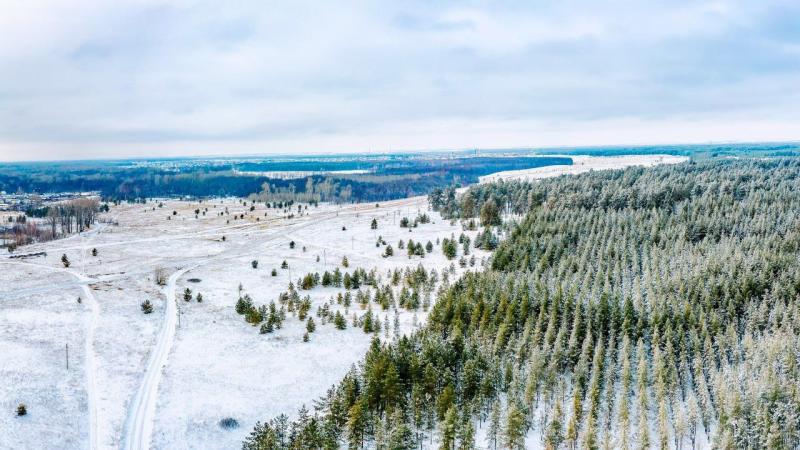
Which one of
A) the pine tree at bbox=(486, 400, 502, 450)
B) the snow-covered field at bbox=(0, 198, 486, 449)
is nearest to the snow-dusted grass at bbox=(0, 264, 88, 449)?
the snow-covered field at bbox=(0, 198, 486, 449)

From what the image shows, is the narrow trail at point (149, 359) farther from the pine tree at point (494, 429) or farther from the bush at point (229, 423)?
the pine tree at point (494, 429)

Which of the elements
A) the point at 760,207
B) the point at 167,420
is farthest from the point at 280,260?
the point at 760,207

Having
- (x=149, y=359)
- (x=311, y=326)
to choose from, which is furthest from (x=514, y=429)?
(x=149, y=359)

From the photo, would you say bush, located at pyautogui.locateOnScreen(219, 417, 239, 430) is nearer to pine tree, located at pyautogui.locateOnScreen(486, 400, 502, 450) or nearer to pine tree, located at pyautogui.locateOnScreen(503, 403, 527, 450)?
pine tree, located at pyautogui.locateOnScreen(486, 400, 502, 450)

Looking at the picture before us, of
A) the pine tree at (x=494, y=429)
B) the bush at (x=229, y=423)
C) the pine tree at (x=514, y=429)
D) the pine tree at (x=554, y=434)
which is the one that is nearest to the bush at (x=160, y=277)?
the bush at (x=229, y=423)

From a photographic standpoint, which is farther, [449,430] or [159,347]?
[159,347]

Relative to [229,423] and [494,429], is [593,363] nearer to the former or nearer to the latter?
[494,429]

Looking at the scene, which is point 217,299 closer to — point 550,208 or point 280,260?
point 280,260
